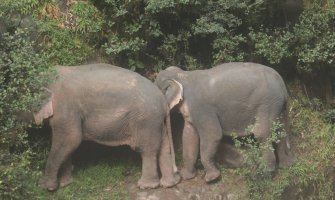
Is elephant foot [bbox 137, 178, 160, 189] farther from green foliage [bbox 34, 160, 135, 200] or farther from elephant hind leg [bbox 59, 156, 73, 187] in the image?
elephant hind leg [bbox 59, 156, 73, 187]

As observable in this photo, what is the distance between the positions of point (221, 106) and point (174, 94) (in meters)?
0.54

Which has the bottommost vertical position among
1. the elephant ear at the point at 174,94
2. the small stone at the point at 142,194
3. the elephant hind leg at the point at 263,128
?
the small stone at the point at 142,194

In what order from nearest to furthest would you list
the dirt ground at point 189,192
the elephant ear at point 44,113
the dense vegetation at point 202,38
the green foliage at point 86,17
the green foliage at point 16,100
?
the green foliage at point 16,100 → the elephant ear at point 44,113 → the dirt ground at point 189,192 → the dense vegetation at point 202,38 → the green foliage at point 86,17

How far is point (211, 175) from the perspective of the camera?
250 inches

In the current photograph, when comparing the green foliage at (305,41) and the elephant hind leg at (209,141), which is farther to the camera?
the green foliage at (305,41)

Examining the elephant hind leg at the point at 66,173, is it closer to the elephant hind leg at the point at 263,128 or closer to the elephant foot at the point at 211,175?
the elephant foot at the point at 211,175

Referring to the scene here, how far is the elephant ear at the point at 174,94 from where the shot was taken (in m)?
6.28

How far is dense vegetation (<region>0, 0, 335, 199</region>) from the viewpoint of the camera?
22.4 ft

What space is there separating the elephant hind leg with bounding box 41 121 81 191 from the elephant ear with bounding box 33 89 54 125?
0.11m

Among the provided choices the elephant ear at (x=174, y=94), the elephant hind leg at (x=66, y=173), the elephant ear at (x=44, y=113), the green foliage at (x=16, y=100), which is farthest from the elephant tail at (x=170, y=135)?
the green foliage at (x=16, y=100)

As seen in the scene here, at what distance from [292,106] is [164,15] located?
216 centimetres

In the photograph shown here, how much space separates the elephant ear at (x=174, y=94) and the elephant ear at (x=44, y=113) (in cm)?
128

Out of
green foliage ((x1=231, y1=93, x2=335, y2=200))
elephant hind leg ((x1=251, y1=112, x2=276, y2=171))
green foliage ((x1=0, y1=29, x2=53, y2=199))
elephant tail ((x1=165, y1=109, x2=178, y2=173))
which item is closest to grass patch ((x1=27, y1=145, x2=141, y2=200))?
elephant tail ((x1=165, y1=109, x2=178, y2=173))

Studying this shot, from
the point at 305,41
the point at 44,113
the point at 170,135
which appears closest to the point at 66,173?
the point at 44,113
